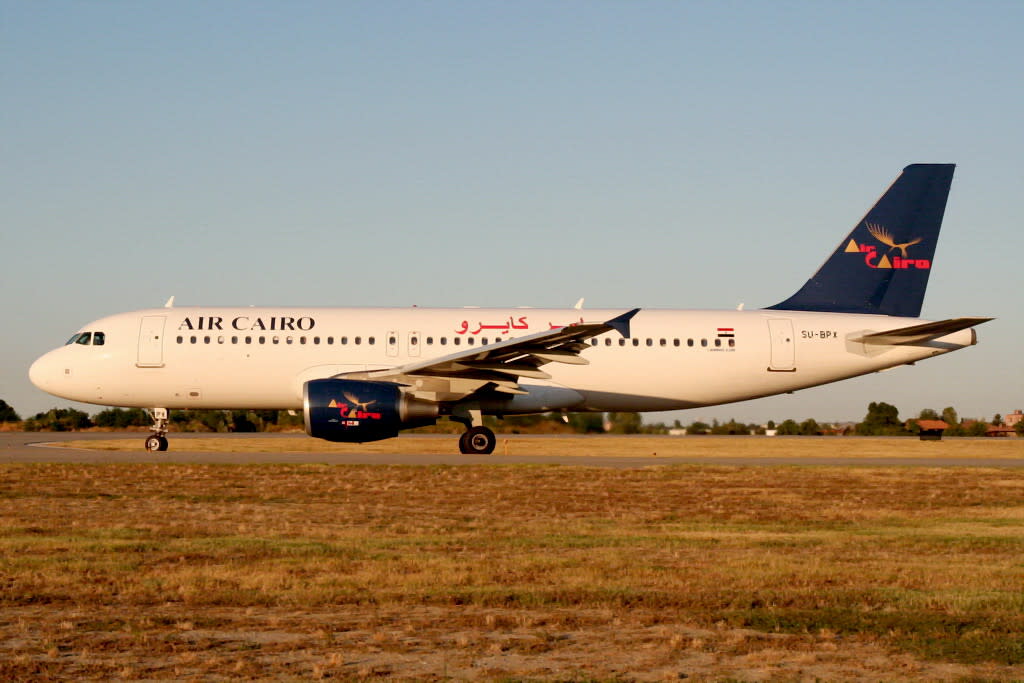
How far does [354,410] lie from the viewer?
79.9ft

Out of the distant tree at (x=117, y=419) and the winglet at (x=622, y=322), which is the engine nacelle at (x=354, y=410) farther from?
the distant tree at (x=117, y=419)

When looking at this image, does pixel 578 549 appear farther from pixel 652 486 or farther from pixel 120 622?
pixel 652 486

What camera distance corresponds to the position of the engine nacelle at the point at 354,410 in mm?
A: 24281

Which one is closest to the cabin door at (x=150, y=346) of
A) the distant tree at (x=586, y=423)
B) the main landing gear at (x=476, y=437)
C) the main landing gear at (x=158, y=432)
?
the main landing gear at (x=158, y=432)

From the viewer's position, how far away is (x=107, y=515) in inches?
540

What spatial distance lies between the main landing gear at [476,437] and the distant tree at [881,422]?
28.8 meters

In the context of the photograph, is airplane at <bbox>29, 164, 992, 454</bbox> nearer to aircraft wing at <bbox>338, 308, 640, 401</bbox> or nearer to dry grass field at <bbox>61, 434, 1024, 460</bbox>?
aircraft wing at <bbox>338, 308, 640, 401</bbox>

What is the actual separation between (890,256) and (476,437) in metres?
12.5

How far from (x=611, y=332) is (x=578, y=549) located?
17.1m

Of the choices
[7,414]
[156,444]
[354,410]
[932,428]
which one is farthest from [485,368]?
[7,414]

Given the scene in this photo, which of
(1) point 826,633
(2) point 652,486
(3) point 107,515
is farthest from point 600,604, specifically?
(2) point 652,486

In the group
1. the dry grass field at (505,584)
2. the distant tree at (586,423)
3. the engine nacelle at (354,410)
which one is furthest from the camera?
the distant tree at (586,423)

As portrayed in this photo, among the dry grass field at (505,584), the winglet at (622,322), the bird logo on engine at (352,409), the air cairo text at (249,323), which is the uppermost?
the air cairo text at (249,323)

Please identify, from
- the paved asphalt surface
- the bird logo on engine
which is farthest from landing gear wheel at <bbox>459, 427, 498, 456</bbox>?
the bird logo on engine
